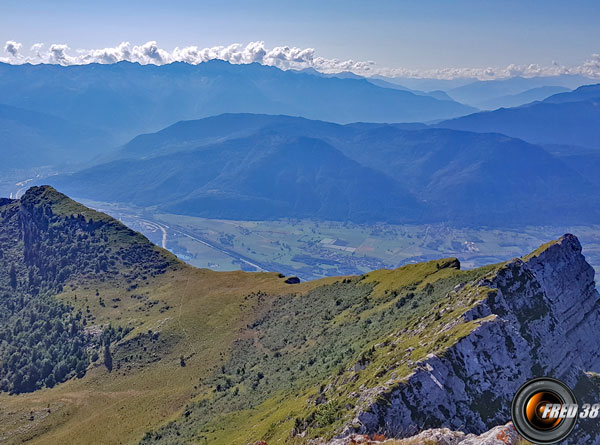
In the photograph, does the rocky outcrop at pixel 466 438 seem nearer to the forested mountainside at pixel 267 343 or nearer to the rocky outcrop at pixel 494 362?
the rocky outcrop at pixel 494 362

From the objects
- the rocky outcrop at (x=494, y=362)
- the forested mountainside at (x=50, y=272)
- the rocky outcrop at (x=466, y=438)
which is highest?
the rocky outcrop at (x=466, y=438)

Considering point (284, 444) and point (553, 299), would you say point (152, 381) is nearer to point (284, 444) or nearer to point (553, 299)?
point (284, 444)

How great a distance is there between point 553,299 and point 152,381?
73.6 metres

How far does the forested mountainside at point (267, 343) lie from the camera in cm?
4162

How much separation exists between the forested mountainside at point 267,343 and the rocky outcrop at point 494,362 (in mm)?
163

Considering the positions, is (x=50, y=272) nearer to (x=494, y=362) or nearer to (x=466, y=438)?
(x=494, y=362)

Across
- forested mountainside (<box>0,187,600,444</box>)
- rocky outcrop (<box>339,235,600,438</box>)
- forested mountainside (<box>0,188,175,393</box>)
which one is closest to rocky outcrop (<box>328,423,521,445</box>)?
rocky outcrop (<box>339,235,600,438</box>)

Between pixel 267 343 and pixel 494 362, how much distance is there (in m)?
60.4

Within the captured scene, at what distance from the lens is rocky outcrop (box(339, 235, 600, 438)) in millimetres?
38000

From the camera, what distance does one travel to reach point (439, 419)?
125ft

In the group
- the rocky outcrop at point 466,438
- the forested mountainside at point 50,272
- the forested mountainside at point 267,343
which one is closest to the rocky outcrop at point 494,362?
the forested mountainside at point 267,343

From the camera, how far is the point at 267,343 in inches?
3819

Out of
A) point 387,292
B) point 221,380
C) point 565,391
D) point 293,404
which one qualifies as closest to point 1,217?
point 221,380

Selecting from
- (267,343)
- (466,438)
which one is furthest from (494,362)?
(267,343)
